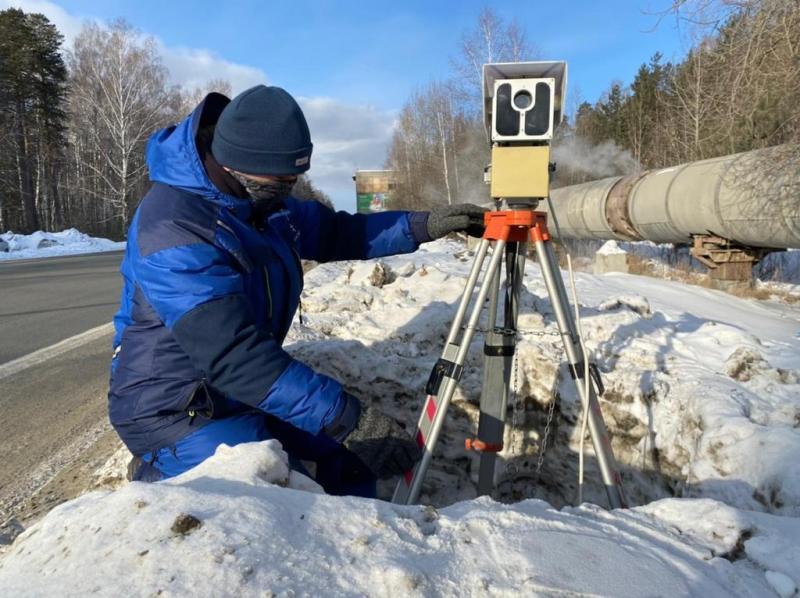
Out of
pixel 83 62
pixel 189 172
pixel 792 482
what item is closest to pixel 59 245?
pixel 83 62

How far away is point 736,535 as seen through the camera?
1239 mm

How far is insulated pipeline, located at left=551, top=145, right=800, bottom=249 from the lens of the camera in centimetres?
639

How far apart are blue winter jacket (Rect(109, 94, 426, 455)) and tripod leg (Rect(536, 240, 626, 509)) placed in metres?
0.82

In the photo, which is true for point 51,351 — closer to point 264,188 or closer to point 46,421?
point 46,421

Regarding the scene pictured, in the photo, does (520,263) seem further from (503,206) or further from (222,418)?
(222,418)

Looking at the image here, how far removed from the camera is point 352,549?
3.44ft

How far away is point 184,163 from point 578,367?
1.59m

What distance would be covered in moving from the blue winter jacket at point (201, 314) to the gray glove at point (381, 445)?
21 centimetres

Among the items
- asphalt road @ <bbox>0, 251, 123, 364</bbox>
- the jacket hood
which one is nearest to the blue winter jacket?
the jacket hood

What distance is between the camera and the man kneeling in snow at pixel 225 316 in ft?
5.60

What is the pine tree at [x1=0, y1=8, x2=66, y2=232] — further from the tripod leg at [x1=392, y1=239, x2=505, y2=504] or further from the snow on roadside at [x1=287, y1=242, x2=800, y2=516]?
the tripod leg at [x1=392, y1=239, x2=505, y2=504]

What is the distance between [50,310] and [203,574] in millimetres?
7230

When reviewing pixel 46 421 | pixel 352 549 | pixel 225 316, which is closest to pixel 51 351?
pixel 46 421

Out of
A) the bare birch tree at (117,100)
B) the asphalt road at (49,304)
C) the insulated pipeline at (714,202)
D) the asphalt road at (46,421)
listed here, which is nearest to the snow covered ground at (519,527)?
the asphalt road at (46,421)
